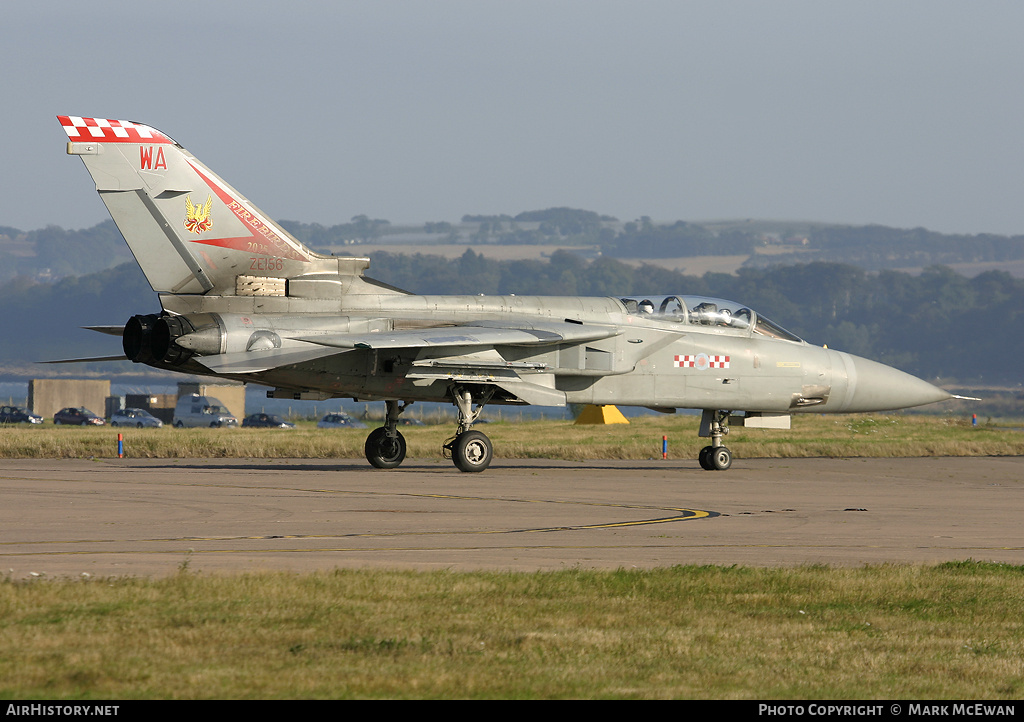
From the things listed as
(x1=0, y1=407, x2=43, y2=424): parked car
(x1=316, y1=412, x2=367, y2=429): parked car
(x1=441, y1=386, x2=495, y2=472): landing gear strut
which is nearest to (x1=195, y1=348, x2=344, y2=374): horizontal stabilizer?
(x1=441, y1=386, x2=495, y2=472): landing gear strut

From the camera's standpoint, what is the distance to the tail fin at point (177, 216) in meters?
20.4

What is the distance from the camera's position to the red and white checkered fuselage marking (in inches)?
944

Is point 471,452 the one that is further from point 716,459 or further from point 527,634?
point 527,634

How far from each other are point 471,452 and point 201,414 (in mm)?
53808

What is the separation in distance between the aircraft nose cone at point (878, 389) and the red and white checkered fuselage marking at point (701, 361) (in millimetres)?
2656

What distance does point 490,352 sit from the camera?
72.8 feet

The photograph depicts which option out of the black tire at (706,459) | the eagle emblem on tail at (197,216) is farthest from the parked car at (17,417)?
the black tire at (706,459)

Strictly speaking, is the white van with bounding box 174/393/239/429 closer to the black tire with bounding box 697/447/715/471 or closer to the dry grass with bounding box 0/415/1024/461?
the dry grass with bounding box 0/415/1024/461

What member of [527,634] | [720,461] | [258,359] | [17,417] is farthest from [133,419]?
[527,634]

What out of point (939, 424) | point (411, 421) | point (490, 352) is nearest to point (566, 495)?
point (490, 352)

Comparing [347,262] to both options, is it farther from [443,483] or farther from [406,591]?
[406,591]

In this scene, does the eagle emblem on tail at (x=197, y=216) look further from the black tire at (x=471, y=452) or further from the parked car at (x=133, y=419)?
the parked car at (x=133, y=419)

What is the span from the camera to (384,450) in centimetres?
2362
